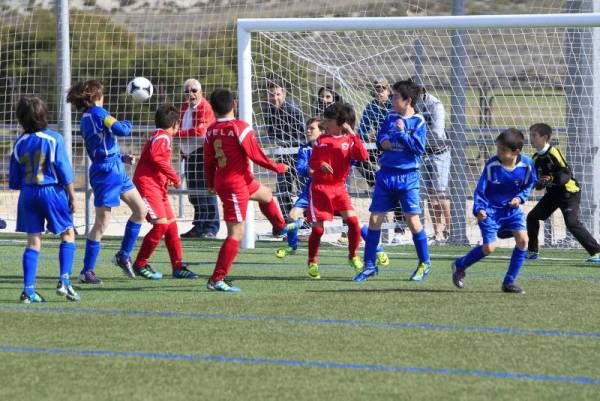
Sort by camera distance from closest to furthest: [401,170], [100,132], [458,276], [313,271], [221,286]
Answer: [221,286], [458,276], [100,132], [401,170], [313,271]

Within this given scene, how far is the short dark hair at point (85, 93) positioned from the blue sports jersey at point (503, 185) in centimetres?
325

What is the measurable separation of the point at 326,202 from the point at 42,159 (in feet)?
10.2

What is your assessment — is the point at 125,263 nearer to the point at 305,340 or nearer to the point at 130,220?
the point at 130,220

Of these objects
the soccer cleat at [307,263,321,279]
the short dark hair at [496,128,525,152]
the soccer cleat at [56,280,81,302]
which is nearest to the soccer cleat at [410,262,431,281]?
the soccer cleat at [307,263,321,279]

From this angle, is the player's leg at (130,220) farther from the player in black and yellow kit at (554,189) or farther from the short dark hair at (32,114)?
the player in black and yellow kit at (554,189)

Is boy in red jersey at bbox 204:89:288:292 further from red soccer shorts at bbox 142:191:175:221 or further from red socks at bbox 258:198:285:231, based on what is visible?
red soccer shorts at bbox 142:191:175:221

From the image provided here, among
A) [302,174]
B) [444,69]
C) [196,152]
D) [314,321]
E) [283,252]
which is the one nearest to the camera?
[314,321]

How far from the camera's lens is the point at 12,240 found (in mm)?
16016

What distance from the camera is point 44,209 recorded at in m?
9.57

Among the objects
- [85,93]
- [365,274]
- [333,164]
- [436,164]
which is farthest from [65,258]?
[436,164]

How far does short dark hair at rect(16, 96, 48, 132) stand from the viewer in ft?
31.3

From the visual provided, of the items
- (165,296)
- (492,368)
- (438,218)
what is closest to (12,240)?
(438,218)

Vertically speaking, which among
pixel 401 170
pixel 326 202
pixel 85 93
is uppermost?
pixel 85 93

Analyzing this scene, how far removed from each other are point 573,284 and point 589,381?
14.7ft
